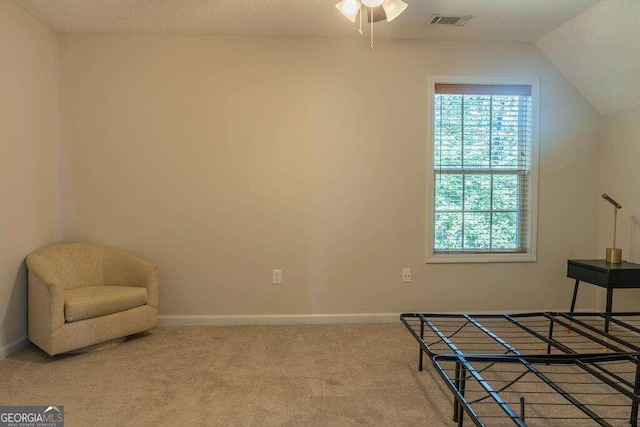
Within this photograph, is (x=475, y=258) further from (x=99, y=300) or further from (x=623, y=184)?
(x=99, y=300)

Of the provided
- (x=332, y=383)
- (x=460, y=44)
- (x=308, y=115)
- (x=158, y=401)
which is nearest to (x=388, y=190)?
(x=308, y=115)

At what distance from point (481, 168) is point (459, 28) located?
1.22 m

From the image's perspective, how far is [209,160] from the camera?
377 cm

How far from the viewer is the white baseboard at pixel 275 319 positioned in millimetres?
3760

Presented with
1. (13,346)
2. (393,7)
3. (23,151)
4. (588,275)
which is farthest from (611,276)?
(23,151)

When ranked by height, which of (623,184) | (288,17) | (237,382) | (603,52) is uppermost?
(288,17)

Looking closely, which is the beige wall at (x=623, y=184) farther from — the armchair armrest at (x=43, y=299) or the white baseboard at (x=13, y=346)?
the white baseboard at (x=13, y=346)

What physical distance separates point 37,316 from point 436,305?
3162 mm

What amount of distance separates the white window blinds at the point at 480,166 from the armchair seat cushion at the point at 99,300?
2.57 metres

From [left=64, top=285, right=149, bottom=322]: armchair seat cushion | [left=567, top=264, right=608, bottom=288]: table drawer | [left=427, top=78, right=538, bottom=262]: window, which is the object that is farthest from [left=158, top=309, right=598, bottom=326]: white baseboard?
[left=567, top=264, right=608, bottom=288]: table drawer

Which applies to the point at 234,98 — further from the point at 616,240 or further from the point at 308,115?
the point at 616,240

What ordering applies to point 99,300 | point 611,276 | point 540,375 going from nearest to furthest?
point 540,375
point 99,300
point 611,276

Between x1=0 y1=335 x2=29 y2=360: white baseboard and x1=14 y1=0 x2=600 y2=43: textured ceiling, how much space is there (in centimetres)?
243

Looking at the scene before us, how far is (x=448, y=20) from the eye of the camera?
3402 millimetres
